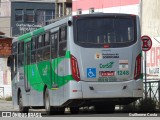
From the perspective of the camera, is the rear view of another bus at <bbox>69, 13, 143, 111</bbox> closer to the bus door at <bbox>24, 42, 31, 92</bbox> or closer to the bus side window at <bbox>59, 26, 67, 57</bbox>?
the bus side window at <bbox>59, 26, 67, 57</bbox>

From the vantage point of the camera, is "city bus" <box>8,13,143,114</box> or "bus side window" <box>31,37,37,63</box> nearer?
"city bus" <box>8,13,143,114</box>

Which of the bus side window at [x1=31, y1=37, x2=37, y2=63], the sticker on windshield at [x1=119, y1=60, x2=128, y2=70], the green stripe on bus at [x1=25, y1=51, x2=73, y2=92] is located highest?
the bus side window at [x1=31, y1=37, x2=37, y2=63]

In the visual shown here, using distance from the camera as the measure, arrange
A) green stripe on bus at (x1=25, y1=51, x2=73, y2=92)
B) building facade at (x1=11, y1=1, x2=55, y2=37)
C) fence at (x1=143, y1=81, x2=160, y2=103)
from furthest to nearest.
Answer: building facade at (x1=11, y1=1, x2=55, y2=37) → fence at (x1=143, y1=81, x2=160, y2=103) → green stripe on bus at (x1=25, y1=51, x2=73, y2=92)

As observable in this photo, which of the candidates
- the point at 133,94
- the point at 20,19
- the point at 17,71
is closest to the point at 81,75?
the point at 133,94

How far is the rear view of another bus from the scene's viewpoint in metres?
21.7

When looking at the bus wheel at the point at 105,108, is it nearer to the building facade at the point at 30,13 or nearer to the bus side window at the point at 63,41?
the bus side window at the point at 63,41

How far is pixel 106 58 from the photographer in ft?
71.5

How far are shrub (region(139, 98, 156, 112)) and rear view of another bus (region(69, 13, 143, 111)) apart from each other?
11.9ft

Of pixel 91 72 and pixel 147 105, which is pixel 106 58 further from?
pixel 147 105

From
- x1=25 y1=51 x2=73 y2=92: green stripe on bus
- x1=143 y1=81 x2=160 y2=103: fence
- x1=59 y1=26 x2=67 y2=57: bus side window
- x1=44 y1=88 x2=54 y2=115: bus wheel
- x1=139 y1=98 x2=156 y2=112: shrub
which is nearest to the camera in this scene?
x1=59 y1=26 x2=67 y2=57: bus side window

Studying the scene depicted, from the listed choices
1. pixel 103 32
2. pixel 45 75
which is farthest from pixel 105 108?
pixel 103 32

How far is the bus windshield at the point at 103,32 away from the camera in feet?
71.7

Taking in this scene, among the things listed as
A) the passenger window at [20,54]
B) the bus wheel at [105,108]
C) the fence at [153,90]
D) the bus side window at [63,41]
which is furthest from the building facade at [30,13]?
the bus side window at [63,41]

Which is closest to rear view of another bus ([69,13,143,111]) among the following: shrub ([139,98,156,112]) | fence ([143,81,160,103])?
shrub ([139,98,156,112])
